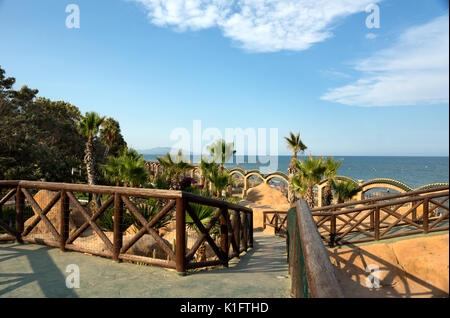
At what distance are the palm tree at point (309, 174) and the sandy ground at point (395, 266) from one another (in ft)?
26.3

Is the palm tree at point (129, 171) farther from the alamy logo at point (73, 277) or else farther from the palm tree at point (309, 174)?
the alamy logo at point (73, 277)

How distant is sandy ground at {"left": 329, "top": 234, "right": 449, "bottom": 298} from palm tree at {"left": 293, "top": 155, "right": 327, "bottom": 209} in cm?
802

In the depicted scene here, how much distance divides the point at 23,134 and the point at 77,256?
46.9 ft

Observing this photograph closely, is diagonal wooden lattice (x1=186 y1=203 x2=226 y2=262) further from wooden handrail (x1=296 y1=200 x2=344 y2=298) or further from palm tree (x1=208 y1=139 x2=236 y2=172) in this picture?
palm tree (x1=208 y1=139 x2=236 y2=172)

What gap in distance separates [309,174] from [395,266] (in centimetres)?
905

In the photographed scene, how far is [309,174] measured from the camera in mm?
15008

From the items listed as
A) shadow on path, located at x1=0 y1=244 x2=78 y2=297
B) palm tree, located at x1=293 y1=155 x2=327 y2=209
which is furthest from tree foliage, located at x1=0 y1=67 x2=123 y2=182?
palm tree, located at x1=293 y1=155 x2=327 y2=209

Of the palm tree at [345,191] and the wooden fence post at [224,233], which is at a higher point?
the wooden fence post at [224,233]

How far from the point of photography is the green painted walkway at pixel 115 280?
9.66 feet

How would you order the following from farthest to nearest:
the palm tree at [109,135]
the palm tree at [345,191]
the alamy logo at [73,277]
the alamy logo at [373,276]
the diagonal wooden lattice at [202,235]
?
the palm tree at [109,135], the palm tree at [345,191], the alamy logo at [373,276], the diagonal wooden lattice at [202,235], the alamy logo at [73,277]

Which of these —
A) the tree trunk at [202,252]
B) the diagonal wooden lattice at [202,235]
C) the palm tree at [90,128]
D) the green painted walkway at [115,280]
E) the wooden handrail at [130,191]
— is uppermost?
the palm tree at [90,128]

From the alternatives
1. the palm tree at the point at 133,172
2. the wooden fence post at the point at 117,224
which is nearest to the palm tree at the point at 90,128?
the palm tree at the point at 133,172

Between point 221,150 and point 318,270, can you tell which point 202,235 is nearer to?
point 318,270
